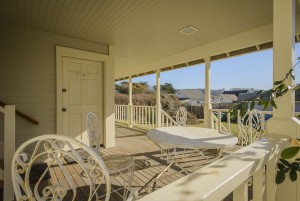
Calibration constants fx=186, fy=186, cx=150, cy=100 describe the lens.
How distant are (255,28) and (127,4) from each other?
8.25ft

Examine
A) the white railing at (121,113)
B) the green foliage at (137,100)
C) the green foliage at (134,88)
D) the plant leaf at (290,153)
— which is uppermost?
the green foliage at (134,88)

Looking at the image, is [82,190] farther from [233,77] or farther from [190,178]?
[233,77]

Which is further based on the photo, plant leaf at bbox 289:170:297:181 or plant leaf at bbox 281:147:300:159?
plant leaf at bbox 289:170:297:181

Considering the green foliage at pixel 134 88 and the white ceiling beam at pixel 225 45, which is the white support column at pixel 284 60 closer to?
the white ceiling beam at pixel 225 45

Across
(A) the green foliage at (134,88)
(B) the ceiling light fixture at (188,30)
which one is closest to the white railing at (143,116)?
(B) the ceiling light fixture at (188,30)

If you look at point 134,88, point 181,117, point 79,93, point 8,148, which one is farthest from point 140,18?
point 134,88

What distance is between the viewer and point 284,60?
121 centimetres

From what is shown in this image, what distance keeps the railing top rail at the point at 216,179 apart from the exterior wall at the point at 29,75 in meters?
3.64

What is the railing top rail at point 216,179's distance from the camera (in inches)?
19.2

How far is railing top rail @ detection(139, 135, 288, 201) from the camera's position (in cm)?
49

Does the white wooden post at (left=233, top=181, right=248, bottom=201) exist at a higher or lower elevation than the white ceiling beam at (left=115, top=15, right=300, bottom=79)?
lower

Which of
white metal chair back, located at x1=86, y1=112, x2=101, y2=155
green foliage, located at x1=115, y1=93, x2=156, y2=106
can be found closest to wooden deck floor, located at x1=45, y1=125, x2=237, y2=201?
white metal chair back, located at x1=86, y1=112, x2=101, y2=155

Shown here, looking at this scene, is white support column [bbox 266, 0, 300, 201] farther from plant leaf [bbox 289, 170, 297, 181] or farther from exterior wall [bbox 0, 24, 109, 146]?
exterior wall [bbox 0, 24, 109, 146]

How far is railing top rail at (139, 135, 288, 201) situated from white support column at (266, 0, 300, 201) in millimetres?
445
